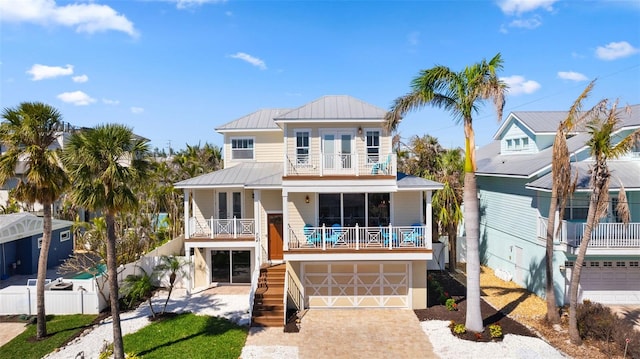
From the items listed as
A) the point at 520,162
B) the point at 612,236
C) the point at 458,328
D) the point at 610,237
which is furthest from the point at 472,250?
the point at 520,162

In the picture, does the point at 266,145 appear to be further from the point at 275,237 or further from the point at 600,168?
the point at 600,168

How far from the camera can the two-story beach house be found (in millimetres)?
16516

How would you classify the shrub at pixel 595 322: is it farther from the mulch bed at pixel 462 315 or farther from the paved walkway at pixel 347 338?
the paved walkway at pixel 347 338

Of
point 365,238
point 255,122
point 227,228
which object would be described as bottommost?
point 365,238

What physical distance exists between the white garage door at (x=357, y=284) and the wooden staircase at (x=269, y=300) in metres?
1.37

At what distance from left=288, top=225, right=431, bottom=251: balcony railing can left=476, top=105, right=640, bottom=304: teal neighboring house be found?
6005mm

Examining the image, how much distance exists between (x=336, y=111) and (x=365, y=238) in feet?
19.8

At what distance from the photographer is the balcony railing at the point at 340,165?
1700 centimetres

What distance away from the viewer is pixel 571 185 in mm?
14820

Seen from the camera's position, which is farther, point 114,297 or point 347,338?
point 347,338

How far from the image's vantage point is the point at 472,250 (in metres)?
14.4

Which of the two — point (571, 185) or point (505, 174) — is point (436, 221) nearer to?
point (505, 174)

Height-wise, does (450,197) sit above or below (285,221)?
above

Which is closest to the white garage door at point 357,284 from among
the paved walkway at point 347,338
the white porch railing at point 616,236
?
the paved walkway at point 347,338
